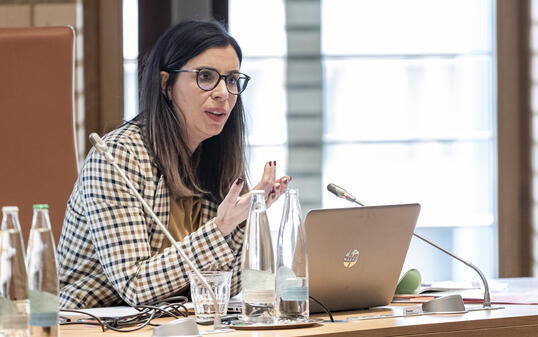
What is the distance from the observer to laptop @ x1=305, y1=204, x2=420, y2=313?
128 centimetres

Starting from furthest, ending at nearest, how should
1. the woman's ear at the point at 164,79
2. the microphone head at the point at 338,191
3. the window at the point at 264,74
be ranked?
the window at the point at 264,74
the woman's ear at the point at 164,79
the microphone head at the point at 338,191

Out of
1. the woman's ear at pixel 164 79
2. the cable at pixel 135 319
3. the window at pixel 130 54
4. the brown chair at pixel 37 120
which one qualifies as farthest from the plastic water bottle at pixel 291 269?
the window at pixel 130 54

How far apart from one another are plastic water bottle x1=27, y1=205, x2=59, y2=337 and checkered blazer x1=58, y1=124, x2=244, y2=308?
51cm

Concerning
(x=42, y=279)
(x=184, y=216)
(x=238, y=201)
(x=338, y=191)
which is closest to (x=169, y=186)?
(x=184, y=216)

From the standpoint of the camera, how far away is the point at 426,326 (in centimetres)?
119

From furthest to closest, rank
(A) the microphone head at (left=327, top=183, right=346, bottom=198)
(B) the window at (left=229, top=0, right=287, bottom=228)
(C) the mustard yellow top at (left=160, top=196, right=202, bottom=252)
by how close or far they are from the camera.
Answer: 1. (B) the window at (left=229, top=0, right=287, bottom=228)
2. (C) the mustard yellow top at (left=160, top=196, right=202, bottom=252)
3. (A) the microphone head at (left=327, top=183, right=346, bottom=198)

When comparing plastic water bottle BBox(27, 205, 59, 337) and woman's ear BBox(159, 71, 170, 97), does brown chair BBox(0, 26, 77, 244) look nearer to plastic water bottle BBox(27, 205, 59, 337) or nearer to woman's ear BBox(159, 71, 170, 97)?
woman's ear BBox(159, 71, 170, 97)

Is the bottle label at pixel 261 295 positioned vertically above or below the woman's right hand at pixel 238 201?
below

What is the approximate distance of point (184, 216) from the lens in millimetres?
1851

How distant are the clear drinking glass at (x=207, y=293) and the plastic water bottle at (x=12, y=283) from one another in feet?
1.10

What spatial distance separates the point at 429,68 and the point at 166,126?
1820 mm

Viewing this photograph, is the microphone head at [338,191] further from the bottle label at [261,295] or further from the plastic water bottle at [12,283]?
the plastic water bottle at [12,283]

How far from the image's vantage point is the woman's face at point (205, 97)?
1856 millimetres

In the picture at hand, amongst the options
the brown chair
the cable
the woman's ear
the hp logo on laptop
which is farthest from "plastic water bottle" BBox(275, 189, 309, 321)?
the brown chair
